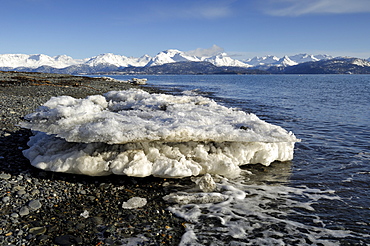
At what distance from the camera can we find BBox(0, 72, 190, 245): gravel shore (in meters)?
4.52

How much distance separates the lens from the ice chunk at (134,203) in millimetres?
5632

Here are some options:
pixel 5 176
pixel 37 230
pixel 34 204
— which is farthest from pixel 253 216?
pixel 5 176

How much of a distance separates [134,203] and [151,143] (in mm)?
1958

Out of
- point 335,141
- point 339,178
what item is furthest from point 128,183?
point 335,141

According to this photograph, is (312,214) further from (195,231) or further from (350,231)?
(195,231)

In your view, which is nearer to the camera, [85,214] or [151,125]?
[85,214]

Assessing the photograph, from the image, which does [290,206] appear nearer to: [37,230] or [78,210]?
[78,210]

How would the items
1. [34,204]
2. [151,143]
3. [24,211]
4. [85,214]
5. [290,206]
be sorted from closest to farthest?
[24,211], [85,214], [34,204], [290,206], [151,143]

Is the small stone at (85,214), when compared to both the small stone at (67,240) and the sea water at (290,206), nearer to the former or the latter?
the small stone at (67,240)

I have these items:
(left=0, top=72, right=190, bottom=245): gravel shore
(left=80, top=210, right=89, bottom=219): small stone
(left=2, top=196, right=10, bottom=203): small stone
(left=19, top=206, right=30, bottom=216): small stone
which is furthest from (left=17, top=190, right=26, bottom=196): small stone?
(left=80, top=210, right=89, bottom=219): small stone

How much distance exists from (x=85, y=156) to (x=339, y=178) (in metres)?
7.06

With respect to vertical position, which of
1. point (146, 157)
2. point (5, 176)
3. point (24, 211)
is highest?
point (146, 157)

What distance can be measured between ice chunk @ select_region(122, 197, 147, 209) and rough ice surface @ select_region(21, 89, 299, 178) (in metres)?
0.71

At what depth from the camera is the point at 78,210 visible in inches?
212
